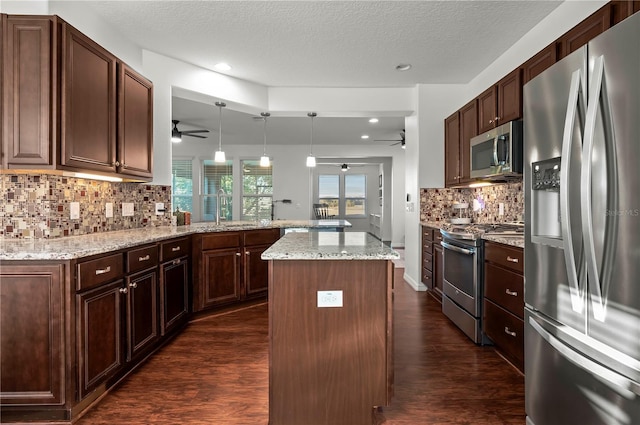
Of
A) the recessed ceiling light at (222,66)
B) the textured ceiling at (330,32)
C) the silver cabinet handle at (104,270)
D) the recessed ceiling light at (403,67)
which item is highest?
the recessed ceiling light at (222,66)

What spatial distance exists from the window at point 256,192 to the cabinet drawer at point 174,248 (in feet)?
18.6

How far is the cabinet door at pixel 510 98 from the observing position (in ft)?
9.69

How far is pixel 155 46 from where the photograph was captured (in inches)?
135

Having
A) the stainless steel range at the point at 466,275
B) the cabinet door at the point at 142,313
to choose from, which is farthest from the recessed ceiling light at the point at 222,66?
the stainless steel range at the point at 466,275

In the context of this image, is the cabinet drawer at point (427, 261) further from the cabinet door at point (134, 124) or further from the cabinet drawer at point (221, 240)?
the cabinet door at point (134, 124)

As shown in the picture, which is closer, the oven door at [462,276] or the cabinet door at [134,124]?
the cabinet door at [134,124]

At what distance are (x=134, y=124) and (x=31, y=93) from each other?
863 millimetres

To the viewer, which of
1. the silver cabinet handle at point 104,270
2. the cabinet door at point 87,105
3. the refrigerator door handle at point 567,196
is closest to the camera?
the refrigerator door handle at point 567,196

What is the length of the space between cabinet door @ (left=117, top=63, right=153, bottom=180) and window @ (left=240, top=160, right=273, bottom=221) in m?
5.74

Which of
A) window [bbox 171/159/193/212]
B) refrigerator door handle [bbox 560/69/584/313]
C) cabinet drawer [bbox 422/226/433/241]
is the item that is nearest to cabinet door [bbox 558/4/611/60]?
refrigerator door handle [bbox 560/69/584/313]

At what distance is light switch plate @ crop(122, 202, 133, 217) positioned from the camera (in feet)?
10.6

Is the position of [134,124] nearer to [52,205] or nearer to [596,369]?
[52,205]

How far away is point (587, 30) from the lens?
7.22 ft

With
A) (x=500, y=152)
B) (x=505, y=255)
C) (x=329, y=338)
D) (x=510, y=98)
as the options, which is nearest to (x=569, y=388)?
(x=329, y=338)
